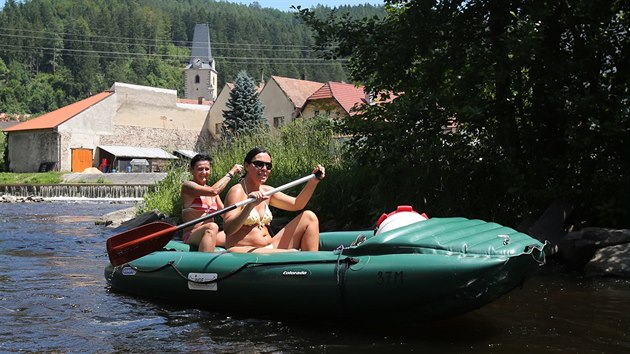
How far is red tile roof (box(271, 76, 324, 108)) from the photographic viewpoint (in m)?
46.8

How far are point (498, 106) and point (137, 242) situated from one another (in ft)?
19.8

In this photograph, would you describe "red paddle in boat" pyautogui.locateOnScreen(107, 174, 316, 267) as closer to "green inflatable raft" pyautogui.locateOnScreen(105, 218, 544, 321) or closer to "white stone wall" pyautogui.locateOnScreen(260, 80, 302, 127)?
"green inflatable raft" pyautogui.locateOnScreen(105, 218, 544, 321)

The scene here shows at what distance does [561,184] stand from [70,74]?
117416 millimetres

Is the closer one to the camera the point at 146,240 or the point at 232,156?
the point at 146,240

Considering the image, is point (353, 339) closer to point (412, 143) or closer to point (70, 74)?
point (412, 143)

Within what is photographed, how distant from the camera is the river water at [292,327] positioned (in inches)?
218

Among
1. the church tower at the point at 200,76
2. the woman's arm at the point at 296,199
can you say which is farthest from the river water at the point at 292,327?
the church tower at the point at 200,76

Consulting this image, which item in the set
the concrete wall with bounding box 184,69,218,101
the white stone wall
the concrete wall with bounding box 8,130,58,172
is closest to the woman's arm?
the white stone wall

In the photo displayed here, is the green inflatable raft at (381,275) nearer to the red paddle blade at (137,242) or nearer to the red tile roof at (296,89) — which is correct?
the red paddle blade at (137,242)

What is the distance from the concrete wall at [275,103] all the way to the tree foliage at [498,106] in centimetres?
3451

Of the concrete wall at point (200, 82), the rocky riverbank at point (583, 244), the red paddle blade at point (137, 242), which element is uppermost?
the concrete wall at point (200, 82)

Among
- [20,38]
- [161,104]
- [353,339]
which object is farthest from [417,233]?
[20,38]

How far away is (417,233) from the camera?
229 inches

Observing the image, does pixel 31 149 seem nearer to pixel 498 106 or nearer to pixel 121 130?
A: pixel 121 130
